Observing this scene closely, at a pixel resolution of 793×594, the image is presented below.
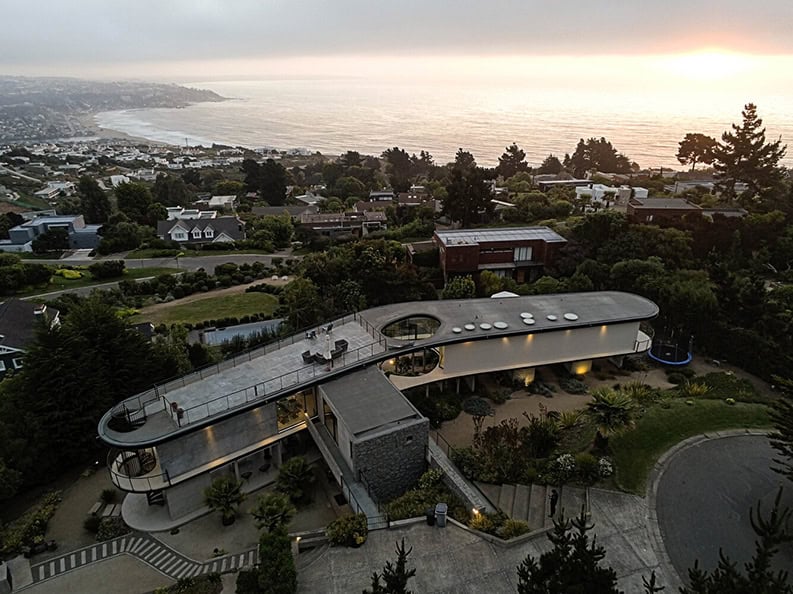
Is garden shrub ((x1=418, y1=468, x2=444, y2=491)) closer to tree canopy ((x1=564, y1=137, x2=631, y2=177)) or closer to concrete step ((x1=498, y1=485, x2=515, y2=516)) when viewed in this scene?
concrete step ((x1=498, y1=485, x2=515, y2=516))

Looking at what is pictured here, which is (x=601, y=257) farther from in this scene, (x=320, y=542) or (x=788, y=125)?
(x=788, y=125)

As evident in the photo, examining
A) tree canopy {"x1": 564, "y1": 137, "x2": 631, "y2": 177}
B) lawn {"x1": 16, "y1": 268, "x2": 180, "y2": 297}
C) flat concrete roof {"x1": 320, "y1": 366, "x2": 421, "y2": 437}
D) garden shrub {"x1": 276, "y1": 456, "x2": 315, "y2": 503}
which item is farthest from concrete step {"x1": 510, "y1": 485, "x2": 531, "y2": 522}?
tree canopy {"x1": 564, "y1": 137, "x2": 631, "y2": 177}

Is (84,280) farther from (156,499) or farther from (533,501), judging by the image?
(533,501)

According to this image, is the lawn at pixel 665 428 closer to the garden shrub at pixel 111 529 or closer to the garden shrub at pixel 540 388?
the garden shrub at pixel 540 388

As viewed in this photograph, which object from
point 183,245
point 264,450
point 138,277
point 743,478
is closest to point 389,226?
point 183,245

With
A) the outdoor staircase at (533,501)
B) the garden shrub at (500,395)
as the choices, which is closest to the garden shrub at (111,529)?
the outdoor staircase at (533,501)

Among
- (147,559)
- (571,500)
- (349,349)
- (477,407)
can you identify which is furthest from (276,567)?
(477,407)
